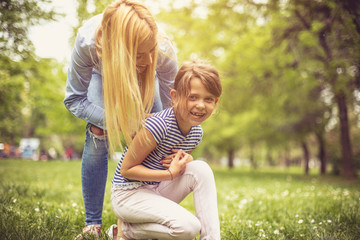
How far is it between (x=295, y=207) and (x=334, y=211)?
557 mm

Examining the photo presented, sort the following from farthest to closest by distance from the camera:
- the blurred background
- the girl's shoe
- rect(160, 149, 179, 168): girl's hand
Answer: the blurred background
the girl's shoe
rect(160, 149, 179, 168): girl's hand

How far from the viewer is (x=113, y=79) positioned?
1.92 meters

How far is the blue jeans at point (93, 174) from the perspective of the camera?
249 centimetres

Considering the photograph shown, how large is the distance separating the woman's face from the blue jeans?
0.49m

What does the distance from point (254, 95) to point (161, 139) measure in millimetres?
11219

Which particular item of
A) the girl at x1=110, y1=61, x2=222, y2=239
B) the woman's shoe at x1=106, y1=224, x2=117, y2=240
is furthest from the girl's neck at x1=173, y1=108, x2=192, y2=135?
the woman's shoe at x1=106, y1=224, x2=117, y2=240

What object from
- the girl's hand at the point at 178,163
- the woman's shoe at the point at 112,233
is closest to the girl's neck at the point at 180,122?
the girl's hand at the point at 178,163

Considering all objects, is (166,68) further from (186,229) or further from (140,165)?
(186,229)

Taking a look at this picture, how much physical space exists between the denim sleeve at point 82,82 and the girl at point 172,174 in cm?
39

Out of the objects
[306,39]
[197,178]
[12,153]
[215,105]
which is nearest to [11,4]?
[215,105]

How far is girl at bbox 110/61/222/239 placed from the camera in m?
1.99

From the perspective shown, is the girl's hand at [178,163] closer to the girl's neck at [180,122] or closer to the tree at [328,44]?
the girl's neck at [180,122]

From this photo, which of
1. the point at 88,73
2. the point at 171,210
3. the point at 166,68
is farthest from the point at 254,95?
the point at 171,210

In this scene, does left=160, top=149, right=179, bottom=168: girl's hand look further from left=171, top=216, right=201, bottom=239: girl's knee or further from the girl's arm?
left=171, top=216, right=201, bottom=239: girl's knee
